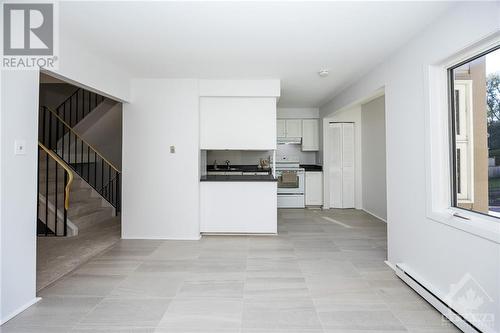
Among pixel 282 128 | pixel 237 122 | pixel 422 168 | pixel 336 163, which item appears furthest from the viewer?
pixel 282 128

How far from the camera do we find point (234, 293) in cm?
266

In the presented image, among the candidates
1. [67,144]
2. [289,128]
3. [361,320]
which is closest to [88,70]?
[361,320]

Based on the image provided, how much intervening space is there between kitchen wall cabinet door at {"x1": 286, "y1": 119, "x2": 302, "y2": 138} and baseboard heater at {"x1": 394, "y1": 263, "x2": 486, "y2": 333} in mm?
4802

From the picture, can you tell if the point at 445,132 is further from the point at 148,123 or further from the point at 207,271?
the point at 148,123

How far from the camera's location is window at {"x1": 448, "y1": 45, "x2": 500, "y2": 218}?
2.10 m

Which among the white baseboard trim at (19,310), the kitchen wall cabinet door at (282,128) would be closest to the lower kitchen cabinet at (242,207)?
the white baseboard trim at (19,310)

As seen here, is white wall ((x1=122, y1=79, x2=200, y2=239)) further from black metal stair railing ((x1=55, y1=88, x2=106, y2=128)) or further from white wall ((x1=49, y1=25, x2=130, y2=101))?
black metal stair railing ((x1=55, y1=88, x2=106, y2=128))

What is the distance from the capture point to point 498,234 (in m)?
1.82

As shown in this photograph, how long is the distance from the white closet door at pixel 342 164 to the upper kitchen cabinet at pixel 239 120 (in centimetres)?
280

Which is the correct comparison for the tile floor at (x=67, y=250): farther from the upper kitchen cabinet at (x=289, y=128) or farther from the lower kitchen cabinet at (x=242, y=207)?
the upper kitchen cabinet at (x=289, y=128)

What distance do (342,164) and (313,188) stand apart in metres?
0.93

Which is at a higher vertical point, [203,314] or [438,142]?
[438,142]

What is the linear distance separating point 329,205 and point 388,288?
14.4ft

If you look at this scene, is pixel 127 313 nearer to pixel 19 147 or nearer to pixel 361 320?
pixel 19 147
